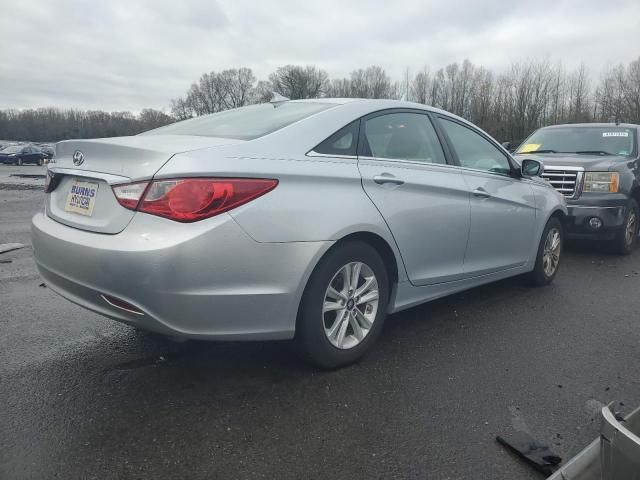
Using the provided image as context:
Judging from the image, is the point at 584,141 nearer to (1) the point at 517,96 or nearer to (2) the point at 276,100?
(2) the point at 276,100

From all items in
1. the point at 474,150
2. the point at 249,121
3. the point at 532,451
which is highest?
the point at 249,121

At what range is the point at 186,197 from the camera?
2340mm

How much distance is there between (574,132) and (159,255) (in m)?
7.64

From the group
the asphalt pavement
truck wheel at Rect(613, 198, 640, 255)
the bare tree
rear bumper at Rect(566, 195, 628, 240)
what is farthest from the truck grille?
the bare tree

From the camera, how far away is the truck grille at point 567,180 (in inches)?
261

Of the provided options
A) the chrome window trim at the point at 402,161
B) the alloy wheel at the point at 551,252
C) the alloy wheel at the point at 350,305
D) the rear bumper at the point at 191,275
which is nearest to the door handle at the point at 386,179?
the chrome window trim at the point at 402,161

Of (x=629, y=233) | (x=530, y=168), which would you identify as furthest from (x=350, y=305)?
(x=629, y=233)

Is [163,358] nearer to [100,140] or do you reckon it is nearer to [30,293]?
[100,140]

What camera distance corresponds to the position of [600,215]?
6.47m

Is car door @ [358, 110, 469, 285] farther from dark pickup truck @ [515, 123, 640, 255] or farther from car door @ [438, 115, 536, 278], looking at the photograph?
dark pickup truck @ [515, 123, 640, 255]

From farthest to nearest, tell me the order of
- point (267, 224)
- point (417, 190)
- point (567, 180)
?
point (567, 180) → point (417, 190) → point (267, 224)

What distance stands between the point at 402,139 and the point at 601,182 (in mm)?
4346

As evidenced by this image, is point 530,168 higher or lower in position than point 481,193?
higher

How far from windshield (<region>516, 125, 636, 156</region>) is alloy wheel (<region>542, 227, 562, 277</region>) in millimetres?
3007
